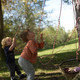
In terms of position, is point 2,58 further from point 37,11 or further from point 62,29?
point 62,29

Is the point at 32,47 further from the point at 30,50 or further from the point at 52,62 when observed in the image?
the point at 52,62

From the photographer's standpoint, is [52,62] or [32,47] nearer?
[32,47]

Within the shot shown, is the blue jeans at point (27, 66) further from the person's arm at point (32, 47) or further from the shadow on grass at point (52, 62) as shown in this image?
the shadow on grass at point (52, 62)

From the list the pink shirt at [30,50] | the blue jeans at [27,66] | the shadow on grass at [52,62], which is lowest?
the shadow on grass at [52,62]

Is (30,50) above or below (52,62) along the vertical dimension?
above

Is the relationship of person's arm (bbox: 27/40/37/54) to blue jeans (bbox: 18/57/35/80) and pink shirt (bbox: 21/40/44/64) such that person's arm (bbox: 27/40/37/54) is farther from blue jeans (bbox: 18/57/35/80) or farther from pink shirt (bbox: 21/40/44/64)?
blue jeans (bbox: 18/57/35/80)

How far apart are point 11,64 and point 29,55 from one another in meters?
0.95

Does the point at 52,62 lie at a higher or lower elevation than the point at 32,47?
lower

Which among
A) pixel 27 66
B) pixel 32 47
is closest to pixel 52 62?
pixel 27 66

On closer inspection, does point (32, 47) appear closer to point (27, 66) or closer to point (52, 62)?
point (27, 66)

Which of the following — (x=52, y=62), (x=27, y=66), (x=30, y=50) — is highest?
(x=30, y=50)

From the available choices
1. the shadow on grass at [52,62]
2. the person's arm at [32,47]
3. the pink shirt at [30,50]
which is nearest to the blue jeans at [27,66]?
the pink shirt at [30,50]

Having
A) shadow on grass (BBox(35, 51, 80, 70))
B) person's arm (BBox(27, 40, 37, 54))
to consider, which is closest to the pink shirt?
person's arm (BBox(27, 40, 37, 54))

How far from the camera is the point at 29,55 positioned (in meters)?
2.55
